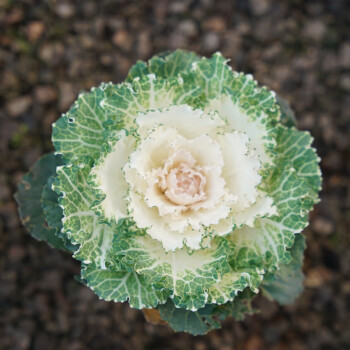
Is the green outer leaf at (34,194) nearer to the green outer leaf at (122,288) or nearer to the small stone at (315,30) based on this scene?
the green outer leaf at (122,288)

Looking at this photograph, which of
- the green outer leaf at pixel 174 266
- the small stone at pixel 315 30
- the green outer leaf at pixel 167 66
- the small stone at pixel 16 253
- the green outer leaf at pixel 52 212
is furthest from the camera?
the small stone at pixel 315 30

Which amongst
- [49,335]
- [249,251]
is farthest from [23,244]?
[249,251]

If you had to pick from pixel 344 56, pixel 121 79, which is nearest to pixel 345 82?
pixel 344 56

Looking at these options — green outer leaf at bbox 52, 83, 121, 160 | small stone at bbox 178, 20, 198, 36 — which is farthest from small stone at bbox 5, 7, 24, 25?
green outer leaf at bbox 52, 83, 121, 160

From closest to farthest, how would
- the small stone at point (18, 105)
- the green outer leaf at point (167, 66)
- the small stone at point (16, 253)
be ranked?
the green outer leaf at point (167, 66) → the small stone at point (16, 253) → the small stone at point (18, 105)

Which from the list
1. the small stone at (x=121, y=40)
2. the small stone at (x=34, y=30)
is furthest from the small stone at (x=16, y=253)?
the small stone at (x=121, y=40)

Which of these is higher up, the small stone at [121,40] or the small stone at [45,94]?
the small stone at [121,40]

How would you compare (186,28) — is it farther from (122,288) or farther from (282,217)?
(122,288)

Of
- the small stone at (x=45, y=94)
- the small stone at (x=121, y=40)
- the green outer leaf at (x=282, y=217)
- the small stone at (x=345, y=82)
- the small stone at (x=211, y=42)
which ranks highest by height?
the small stone at (x=345, y=82)

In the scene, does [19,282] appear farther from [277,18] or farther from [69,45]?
[277,18]
